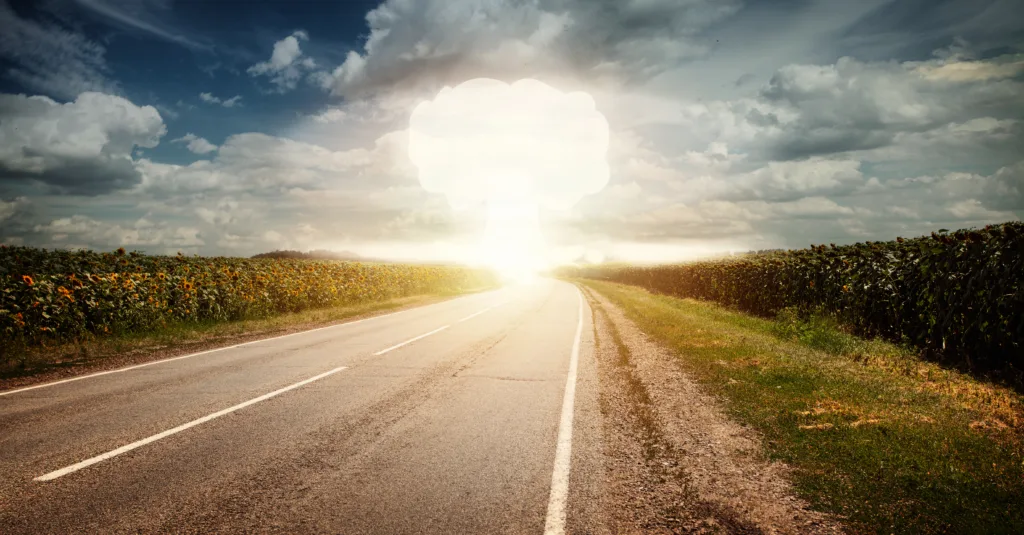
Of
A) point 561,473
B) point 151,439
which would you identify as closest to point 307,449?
point 151,439

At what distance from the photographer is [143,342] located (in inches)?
478

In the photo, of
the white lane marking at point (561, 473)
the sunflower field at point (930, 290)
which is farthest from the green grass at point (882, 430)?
the white lane marking at point (561, 473)

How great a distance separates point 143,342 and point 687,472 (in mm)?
13057

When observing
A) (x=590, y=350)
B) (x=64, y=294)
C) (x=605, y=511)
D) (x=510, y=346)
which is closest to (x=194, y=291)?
(x=64, y=294)

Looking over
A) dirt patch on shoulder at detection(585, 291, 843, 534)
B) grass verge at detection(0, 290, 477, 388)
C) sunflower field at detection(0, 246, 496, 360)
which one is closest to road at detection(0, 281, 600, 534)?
dirt patch on shoulder at detection(585, 291, 843, 534)

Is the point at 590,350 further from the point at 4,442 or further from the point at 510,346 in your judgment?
the point at 4,442

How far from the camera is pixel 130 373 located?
9.03 meters

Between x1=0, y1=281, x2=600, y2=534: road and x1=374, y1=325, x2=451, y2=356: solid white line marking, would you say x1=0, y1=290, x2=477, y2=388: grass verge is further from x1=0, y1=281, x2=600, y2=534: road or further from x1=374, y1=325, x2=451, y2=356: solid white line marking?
x1=374, y1=325, x2=451, y2=356: solid white line marking

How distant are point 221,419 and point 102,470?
1530 millimetres

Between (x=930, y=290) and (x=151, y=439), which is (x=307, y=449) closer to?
(x=151, y=439)

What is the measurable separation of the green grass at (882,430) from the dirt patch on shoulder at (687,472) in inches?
10.4

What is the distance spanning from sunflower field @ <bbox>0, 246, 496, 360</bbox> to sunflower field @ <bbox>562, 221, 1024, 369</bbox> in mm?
18240

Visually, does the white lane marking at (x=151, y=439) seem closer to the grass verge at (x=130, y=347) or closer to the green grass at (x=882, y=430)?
the grass verge at (x=130, y=347)

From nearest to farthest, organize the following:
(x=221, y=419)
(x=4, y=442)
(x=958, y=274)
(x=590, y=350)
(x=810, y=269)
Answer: (x=4, y=442) → (x=221, y=419) → (x=958, y=274) → (x=590, y=350) → (x=810, y=269)
